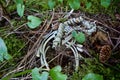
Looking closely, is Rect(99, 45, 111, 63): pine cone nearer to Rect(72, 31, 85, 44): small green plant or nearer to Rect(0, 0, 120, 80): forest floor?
Rect(0, 0, 120, 80): forest floor

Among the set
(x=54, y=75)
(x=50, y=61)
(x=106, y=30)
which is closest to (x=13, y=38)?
(x=50, y=61)

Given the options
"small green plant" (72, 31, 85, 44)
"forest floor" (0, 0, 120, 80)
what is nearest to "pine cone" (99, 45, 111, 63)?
"forest floor" (0, 0, 120, 80)

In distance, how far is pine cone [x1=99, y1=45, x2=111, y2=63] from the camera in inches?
50.5

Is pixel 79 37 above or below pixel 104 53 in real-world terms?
above

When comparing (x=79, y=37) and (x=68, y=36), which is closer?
(x=79, y=37)

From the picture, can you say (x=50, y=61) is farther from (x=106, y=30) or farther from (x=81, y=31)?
(x=106, y=30)

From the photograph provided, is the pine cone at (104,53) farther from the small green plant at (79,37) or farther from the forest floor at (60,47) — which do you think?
the small green plant at (79,37)

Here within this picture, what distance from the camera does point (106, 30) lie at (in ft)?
4.60

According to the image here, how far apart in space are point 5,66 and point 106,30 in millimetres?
516

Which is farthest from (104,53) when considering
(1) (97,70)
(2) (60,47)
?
(2) (60,47)

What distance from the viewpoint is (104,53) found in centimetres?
129

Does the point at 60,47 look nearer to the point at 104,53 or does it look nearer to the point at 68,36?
the point at 68,36

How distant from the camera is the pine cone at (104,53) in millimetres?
1282

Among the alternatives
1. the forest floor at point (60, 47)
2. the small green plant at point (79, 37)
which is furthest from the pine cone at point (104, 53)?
the small green plant at point (79, 37)
